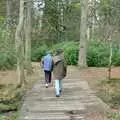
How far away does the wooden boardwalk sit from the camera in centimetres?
1288

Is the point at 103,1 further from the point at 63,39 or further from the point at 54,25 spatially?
the point at 63,39

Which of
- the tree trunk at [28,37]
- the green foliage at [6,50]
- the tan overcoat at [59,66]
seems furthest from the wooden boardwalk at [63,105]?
the tree trunk at [28,37]

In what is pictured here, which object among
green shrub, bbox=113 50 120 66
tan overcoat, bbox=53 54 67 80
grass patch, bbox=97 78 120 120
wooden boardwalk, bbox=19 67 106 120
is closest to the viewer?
wooden boardwalk, bbox=19 67 106 120

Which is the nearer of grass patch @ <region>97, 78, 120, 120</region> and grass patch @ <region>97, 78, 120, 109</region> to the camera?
grass patch @ <region>97, 78, 120, 120</region>

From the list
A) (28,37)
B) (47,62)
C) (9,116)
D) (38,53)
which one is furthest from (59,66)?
(38,53)

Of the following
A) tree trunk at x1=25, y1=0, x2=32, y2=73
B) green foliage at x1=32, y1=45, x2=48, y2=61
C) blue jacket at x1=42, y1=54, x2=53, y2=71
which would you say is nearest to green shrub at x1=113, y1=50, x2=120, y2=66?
tree trunk at x1=25, y1=0, x2=32, y2=73

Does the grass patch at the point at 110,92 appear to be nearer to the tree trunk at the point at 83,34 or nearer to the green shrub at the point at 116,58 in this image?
the tree trunk at the point at 83,34

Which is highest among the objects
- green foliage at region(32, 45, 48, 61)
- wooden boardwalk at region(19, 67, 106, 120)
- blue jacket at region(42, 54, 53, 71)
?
blue jacket at region(42, 54, 53, 71)

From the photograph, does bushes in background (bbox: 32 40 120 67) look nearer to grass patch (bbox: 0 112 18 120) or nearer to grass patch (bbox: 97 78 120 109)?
grass patch (bbox: 97 78 120 109)

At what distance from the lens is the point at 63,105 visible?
1487 cm

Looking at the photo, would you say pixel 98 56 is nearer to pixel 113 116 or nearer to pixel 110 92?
pixel 110 92

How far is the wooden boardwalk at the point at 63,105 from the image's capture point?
12.9 m

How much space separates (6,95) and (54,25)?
1247cm

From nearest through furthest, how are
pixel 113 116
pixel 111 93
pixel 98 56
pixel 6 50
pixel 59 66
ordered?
pixel 113 116, pixel 59 66, pixel 111 93, pixel 6 50, pixel 98 56
